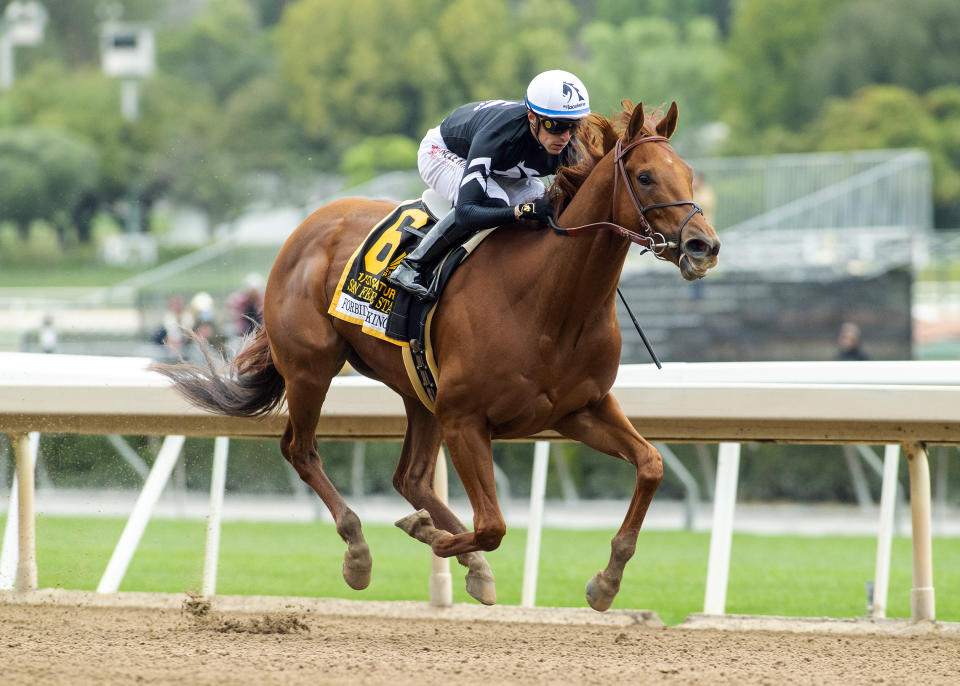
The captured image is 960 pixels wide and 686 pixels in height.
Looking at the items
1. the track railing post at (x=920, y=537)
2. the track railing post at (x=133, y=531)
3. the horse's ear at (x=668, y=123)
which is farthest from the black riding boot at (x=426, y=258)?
Answer: the track railing post at (x=920, y=537)

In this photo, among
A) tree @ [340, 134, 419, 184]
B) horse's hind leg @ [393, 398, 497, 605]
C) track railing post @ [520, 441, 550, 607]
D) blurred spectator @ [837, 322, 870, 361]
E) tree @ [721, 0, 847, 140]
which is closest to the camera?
horse's hind leg @ [393, 398, 497, 605]

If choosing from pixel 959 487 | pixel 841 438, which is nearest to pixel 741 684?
pixel 841 438

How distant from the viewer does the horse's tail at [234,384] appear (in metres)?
5.58

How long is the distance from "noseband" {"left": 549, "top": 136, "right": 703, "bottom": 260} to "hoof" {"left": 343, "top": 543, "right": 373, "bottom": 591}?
146 cm

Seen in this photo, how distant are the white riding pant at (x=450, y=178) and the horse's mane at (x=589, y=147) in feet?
0.54

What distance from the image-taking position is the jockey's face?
15.5ft

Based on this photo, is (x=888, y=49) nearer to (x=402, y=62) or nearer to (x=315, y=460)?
(x=402, y=62)

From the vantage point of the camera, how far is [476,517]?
15.4 ft

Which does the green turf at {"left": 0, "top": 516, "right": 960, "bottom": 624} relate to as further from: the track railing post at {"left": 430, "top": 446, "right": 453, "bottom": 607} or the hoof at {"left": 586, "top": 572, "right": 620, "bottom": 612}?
the hoof at {"left": 586, "top": 572, "right": 620, "bottom": 612}

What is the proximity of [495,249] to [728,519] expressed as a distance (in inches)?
65.9

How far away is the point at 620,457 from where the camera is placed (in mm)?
4730

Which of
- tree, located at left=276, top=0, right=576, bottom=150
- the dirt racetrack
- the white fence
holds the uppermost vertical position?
tree, located at left=276, top=0, right=576, bottom=150

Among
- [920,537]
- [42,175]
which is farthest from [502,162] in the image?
[42,175]

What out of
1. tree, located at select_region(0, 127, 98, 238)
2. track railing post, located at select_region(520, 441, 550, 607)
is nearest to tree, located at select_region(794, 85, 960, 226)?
tree, located at select_region(0, 127, 98, 238)
